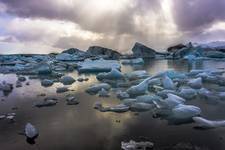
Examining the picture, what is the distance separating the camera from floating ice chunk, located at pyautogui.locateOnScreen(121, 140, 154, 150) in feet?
11.9

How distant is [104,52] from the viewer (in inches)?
1267

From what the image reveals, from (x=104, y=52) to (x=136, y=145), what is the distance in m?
28.8

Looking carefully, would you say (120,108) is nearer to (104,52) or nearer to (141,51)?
(141,51)

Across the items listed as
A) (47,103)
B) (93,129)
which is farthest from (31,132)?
(47,103)

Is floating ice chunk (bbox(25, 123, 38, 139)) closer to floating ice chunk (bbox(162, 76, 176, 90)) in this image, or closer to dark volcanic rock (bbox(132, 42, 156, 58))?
floating ice chunk (bbox(162, 76, 176, 90))

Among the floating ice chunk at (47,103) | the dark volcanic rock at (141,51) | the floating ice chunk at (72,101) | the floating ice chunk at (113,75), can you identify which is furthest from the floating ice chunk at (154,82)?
the dark volcanic rock at (141,51)

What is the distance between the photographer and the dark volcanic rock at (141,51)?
30.6 metres

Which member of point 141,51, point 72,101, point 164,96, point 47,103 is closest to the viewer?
point 47,103

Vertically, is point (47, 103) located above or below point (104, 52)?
below

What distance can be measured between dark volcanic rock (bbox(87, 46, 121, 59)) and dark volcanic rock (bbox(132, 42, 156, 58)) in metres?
2.05

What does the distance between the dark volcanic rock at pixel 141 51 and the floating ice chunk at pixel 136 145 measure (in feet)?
88.4

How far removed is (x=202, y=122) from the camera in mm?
4625

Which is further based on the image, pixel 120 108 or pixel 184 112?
pixel 120 108

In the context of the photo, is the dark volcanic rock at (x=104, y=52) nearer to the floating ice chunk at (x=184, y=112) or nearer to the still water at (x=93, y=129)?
the still water at (x=93, y=129)
